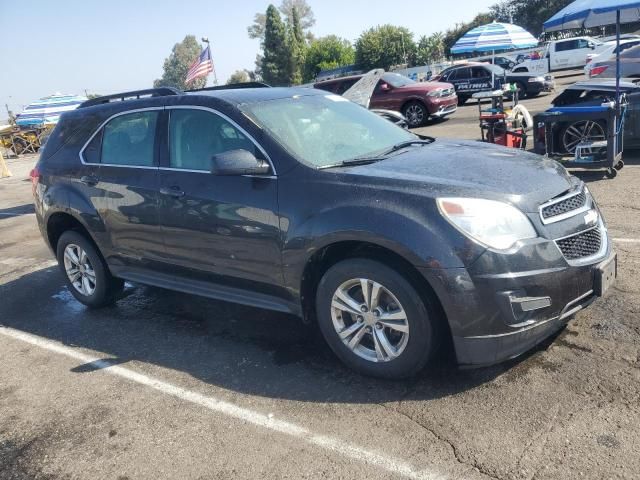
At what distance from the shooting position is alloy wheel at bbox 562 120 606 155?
27.4 feet

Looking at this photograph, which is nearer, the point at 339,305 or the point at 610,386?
the point at 610,386

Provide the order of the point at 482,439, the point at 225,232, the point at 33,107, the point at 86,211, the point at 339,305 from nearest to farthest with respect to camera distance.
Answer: the point at 482,439
the point at 339,305
the point at 225,232
the point at 86,211
the point at 33,107

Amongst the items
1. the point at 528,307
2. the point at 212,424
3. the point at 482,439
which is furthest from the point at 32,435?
the point at 528,307

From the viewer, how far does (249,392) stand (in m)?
3.64

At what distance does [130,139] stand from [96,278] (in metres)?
1.39

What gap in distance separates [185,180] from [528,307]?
254cm

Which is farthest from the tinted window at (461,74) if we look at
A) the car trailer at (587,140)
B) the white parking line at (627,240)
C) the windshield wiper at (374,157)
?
the windshield wiper at (374,157)

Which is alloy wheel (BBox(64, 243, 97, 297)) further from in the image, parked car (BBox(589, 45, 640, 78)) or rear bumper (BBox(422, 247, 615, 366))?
parked car (BBox(589, 45, 640, 78))

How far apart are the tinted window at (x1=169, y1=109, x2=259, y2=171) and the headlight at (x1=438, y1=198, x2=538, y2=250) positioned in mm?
1533

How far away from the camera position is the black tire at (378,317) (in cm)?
326

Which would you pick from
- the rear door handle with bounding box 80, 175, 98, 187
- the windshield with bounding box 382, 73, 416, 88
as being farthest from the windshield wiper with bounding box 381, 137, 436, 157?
the windshield with bounding box 382, 73, 416, 88

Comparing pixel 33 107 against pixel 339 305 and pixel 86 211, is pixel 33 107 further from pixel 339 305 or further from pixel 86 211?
pixel 339 305

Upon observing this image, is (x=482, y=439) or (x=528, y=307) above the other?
(x=528, y=307)

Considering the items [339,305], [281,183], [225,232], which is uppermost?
[281,183]
